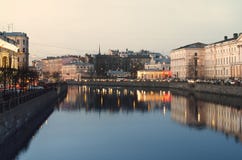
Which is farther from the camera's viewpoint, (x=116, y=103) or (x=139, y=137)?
(x=116, y=103)

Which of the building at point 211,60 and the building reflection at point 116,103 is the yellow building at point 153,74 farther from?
the building reflection at point 116,103

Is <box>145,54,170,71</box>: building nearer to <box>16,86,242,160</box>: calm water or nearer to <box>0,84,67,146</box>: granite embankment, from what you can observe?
<box>16,86,242,160</box>: calm water

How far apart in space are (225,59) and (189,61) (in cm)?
2194

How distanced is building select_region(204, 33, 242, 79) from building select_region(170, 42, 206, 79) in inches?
91.4

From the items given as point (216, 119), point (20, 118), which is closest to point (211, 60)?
point (216, 119)

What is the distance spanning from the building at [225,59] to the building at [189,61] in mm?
2321

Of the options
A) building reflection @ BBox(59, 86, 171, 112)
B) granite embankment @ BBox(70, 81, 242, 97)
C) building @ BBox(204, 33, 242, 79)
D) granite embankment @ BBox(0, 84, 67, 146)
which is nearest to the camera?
granite embankment @ BBox(0, 84, 67, 146)

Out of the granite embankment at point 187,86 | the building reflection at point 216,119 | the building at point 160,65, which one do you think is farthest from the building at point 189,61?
the building reflection at point 216,119

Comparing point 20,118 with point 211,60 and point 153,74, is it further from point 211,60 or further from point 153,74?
point 153,74

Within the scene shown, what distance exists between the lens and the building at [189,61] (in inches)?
4632

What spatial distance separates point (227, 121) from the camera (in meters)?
36.5

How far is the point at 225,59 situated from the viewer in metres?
103

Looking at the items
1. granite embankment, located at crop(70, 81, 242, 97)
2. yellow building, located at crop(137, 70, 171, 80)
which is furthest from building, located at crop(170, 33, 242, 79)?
yellow building, located at crop(137, 70, 171, 80)

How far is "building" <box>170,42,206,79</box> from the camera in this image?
117644 millimetres
